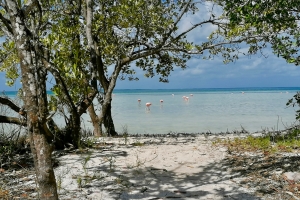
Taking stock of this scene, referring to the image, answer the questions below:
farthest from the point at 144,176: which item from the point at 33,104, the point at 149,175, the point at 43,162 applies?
the point at 33,104

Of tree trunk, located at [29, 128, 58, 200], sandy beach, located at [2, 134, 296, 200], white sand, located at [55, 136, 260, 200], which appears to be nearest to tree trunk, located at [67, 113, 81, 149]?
sandy beach, located at [2, 134, 296, 200]

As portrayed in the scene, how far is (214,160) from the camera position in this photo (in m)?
6.95

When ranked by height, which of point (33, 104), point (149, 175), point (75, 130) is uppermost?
point (33, 104)

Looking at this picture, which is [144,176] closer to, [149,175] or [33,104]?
[149,175]

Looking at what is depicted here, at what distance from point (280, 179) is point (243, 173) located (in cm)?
72

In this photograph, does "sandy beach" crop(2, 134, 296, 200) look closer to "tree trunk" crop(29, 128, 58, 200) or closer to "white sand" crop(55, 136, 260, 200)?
"white sand" crop(55, 136, 260, 200)

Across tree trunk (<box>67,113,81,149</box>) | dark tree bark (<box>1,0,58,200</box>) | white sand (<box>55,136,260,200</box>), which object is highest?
dark tree bark (<box>1,0,58,200</box>)

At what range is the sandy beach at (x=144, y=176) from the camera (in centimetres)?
505

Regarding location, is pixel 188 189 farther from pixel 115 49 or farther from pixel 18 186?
pixel 115 49

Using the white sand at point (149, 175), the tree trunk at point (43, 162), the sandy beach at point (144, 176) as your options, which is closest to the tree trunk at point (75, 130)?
the sandy beach at point (144, 176)

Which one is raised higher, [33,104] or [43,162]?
[33,104]

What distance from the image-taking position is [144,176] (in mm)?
5887

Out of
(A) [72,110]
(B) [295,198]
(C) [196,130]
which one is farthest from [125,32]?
(C) [196,130]

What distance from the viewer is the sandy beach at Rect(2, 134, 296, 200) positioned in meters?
5.05
